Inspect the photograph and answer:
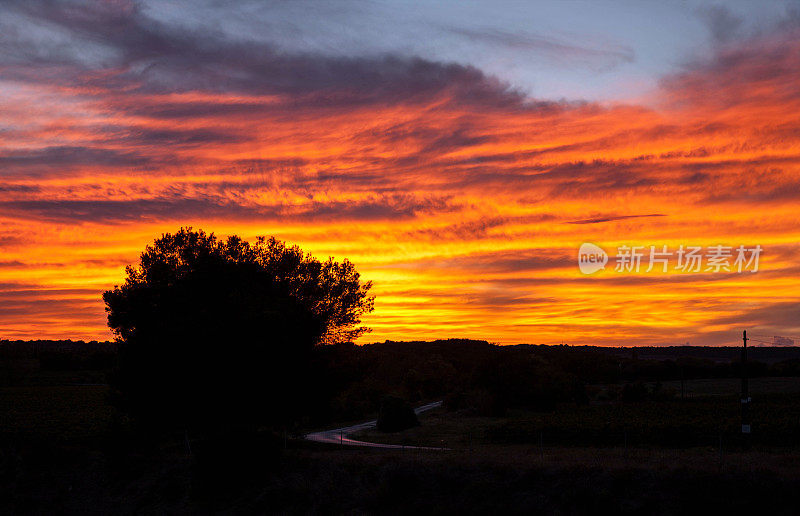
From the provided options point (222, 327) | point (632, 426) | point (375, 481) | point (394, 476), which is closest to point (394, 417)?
point (632, 426)

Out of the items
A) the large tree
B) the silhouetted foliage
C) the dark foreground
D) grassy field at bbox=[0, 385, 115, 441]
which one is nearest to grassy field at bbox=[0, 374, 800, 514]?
the dark foreground

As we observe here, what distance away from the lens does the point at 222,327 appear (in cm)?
4200

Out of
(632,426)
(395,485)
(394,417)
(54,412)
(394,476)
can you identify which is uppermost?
(394,476)

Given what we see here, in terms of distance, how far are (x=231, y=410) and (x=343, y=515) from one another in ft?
44.4

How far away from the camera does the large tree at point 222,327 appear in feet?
137

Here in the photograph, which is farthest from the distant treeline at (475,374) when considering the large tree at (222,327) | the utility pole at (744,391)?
the utility pole at (744,391)

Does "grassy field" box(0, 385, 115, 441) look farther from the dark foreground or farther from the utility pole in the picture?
the utility pole

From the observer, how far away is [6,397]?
130 meters

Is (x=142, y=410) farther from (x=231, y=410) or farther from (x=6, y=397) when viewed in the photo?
(x=6, y=397)

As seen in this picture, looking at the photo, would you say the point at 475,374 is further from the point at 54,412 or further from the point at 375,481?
the point at 375,481

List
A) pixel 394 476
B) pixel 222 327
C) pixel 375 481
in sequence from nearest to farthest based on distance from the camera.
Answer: pixel 394 476 → pixel 375 481 → pixel 222 327

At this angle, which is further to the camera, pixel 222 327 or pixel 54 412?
pixel 54 412

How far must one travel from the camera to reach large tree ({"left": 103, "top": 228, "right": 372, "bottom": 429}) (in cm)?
4188

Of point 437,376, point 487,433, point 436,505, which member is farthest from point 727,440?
point 437,376
